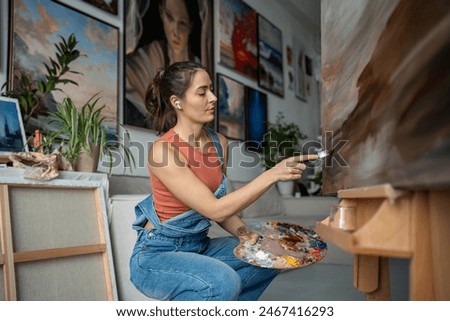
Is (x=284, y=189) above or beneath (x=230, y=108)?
beneath

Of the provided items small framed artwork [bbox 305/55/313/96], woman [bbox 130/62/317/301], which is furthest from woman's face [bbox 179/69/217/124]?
small framed artwork [bbox 305/55/313/96]

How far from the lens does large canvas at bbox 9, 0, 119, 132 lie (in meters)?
1.74

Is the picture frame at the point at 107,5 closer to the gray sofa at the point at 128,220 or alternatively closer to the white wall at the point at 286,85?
the gray sofa at the point at 128,220

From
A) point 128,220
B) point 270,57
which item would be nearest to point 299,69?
point 270,57

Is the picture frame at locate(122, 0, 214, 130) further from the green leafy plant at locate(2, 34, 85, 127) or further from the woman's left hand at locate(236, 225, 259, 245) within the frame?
the woman's left hand at locate(236, 225, 259, 245)

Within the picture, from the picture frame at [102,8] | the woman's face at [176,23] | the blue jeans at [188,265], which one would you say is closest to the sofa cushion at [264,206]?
the woman's face at [176,23]

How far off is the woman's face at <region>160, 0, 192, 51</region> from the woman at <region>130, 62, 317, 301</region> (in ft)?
4.28

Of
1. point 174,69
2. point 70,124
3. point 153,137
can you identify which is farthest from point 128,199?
point 153,137

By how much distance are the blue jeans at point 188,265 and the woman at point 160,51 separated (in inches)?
44.5

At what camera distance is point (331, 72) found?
1.03m

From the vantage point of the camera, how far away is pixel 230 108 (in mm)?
3221

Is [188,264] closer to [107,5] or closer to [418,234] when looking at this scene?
[418,234]

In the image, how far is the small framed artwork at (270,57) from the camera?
12.1 feet

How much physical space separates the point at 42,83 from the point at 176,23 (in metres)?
1.18
